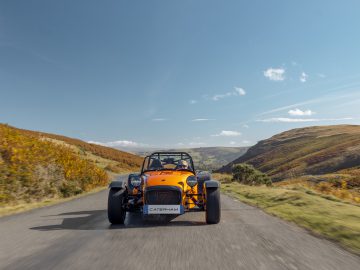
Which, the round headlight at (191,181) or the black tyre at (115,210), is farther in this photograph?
the round headlight at (191,181)

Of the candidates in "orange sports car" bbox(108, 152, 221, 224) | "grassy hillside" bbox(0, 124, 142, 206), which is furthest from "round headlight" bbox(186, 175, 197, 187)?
"grassy hillside" bbox(0, 124, 142, 206)

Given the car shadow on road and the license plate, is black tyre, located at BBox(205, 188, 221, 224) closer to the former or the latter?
the car shadow on road

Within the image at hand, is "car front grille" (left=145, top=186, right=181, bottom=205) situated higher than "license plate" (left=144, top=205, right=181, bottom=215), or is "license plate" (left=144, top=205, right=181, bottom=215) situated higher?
"car front grille" (left=145, top=186, right=181, bottom=205)

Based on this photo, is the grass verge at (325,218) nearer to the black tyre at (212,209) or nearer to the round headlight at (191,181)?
the black tyre at (212,209)

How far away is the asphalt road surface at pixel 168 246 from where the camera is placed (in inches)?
175

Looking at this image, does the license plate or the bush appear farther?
the bush

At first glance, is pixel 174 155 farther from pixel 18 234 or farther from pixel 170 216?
pixel 18 234

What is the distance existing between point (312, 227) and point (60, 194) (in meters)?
13.8

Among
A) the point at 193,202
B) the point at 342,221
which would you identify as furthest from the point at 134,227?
the point at 342,221

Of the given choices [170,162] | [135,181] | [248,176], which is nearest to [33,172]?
[170,162]

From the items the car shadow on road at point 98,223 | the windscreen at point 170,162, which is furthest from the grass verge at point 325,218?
the windscreen at point 170,162

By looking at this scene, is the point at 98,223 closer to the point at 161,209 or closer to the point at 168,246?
the point at 161,209

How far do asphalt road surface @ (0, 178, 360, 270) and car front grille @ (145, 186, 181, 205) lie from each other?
0.53 meters

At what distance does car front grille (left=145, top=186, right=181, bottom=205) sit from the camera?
7707 millimetres
